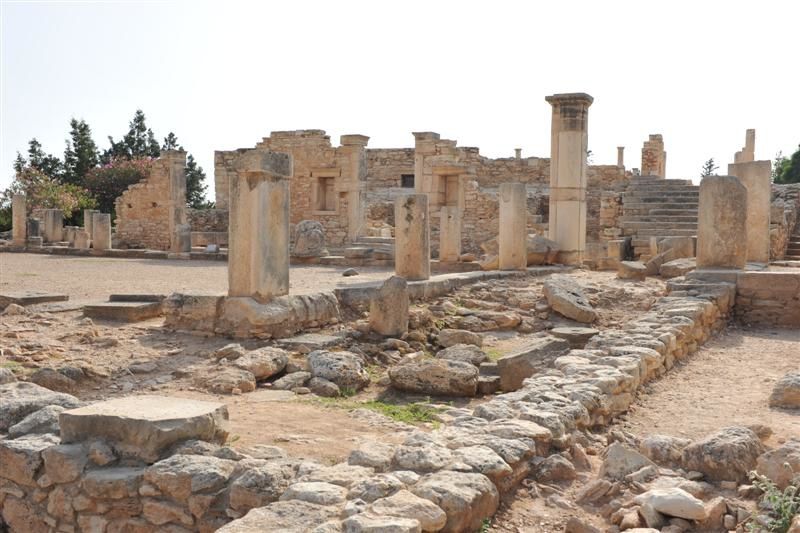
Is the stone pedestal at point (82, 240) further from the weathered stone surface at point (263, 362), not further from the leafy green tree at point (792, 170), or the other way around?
the leafy green tree at point (792, 170)

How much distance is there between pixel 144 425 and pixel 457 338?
5.32 metres

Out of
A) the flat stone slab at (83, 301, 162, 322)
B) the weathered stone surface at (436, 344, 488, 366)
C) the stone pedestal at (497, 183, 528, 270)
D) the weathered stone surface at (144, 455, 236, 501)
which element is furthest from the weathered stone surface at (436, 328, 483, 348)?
the weathered stone surface at (144, 455, 236, 501)

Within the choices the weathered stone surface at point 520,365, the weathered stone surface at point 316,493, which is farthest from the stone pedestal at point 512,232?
the weathered stone surface at point 316,493

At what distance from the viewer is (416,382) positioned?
281 inches

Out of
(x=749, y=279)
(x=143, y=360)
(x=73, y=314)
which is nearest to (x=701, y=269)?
(x=749, y=279)

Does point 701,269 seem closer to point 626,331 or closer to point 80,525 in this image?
point 626,331

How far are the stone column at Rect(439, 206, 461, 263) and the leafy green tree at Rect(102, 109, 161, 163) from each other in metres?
29.1

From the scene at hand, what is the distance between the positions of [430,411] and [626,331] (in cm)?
243

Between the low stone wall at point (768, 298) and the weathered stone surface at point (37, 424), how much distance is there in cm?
773

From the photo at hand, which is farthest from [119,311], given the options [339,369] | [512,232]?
[512,232]

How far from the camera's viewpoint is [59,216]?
84.4 ft

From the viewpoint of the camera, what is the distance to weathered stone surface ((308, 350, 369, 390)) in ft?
23.6

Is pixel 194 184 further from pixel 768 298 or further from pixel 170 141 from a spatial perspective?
pixel 768 298

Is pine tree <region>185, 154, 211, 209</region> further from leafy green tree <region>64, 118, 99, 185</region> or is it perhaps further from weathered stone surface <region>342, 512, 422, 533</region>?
weathered stone surface <region>342, 512, 422, 533</region>
